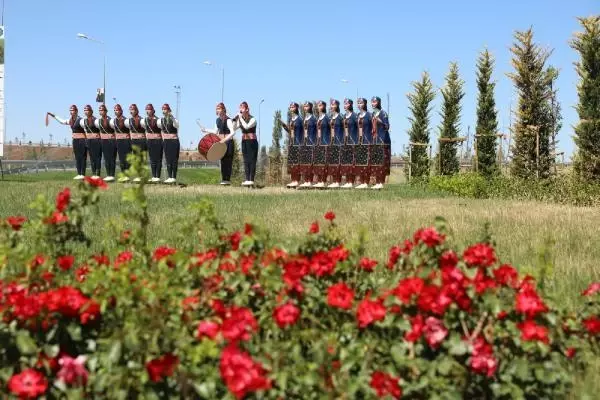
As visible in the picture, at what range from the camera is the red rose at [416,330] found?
8.87 feet

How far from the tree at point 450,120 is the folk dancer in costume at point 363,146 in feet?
26.4

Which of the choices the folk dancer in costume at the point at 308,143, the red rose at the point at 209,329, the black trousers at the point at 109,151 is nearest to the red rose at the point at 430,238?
the red rose at the point at 209,329

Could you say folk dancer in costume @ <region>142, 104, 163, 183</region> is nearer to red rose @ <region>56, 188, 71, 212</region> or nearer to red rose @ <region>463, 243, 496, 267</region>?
red rose @ <region>56, 188, 71, 212</region>

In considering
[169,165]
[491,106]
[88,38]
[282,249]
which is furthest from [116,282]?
[88,38]

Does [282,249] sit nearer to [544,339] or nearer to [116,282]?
[116,282]

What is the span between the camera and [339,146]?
2033 cm

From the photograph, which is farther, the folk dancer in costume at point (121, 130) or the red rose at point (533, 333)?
the folk dancer in costume at point (121, 130)

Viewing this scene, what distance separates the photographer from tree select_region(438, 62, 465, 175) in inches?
1090

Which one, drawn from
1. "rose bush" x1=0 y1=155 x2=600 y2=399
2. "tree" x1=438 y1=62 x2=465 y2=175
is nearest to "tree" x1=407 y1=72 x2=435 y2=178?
"tree" x1=438 y1=62 x2=465 y2=175

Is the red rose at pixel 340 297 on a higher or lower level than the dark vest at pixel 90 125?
lower

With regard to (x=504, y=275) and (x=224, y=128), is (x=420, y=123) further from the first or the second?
(x=504, y=275)

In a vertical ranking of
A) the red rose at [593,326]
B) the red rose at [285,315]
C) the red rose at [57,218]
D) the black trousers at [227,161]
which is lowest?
the red rose at [593,326]

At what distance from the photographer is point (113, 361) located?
101 inches

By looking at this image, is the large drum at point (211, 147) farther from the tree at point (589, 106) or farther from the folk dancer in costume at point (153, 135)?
the tree at point (589, 106)
